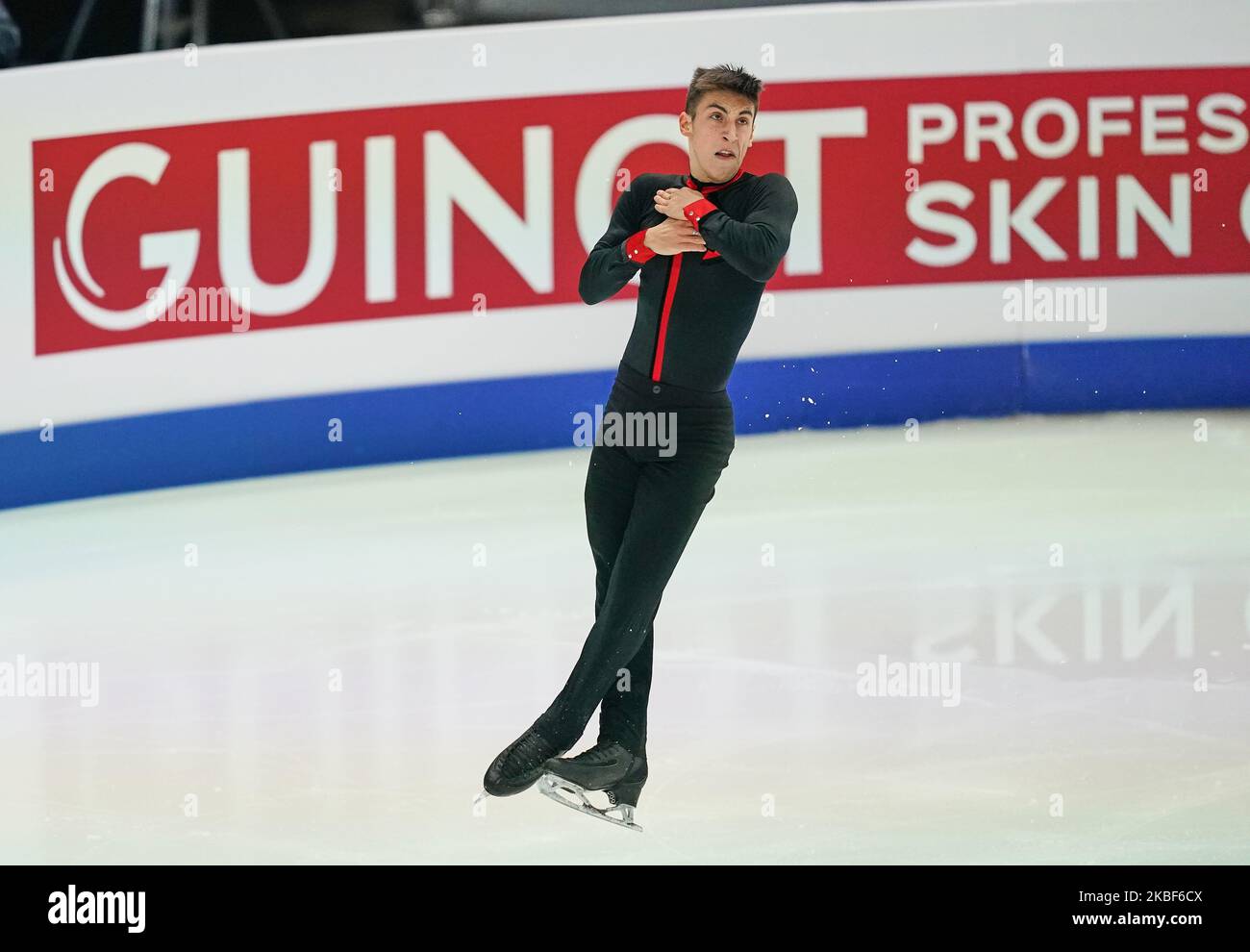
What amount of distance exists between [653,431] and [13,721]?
2040 mm

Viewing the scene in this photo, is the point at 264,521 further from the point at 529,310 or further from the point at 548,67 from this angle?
the point at 548,67

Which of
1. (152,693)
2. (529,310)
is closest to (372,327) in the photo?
(529,310)

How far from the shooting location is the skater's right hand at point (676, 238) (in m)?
3.93

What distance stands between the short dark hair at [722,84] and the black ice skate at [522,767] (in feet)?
4.31

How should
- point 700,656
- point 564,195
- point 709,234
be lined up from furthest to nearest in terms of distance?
Result: point 564,195, point 700,656, point 709,234

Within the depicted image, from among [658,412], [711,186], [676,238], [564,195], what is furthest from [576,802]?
[564,195]

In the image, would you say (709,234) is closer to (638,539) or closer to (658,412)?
(658,412)

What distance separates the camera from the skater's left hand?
3.94m

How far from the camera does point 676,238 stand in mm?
3930

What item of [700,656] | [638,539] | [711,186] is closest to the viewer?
[638,539]

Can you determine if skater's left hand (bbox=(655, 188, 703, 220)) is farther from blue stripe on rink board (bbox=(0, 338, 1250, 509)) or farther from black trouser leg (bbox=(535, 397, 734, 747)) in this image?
blue stripe on rink board (bbox=(0, 338, 1250, 509))

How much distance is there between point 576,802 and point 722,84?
1486 mm

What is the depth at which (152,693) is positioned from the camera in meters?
5.22

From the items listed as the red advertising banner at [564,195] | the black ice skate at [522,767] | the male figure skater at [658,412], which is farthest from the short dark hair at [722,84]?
the red advertising banner at [564,195]
